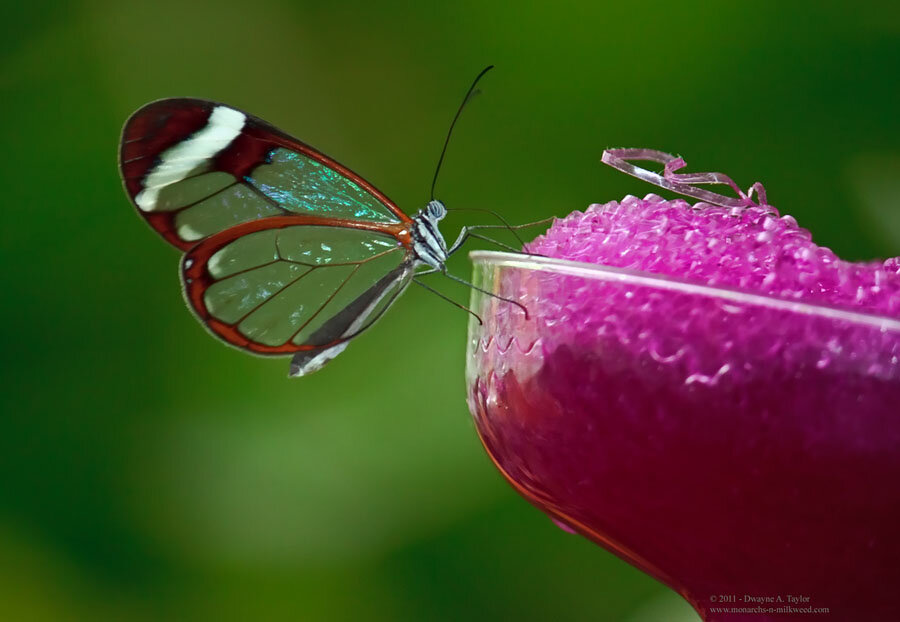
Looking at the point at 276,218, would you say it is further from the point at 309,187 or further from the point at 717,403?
the point at 717,403

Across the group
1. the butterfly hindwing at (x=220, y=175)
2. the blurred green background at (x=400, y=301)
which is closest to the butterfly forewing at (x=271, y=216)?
Answer: the butterfly hindwing at (x=220, y=175)

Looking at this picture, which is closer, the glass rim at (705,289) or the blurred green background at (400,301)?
the glass rim at (705,289)

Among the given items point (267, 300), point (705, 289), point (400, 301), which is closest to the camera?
point (705, 289)

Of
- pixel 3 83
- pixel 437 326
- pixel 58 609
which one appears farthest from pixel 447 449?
pixel 3 83

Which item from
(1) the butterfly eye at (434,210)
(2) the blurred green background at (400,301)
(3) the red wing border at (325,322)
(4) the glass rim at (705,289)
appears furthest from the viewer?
(2) the blurred green background at (400,301)

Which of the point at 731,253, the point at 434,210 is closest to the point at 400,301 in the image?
the point at 434,210

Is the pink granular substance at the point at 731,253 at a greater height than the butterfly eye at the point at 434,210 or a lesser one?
lesser

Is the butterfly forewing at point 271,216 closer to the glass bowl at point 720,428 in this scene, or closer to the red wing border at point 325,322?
the red wing border at point 325,322
